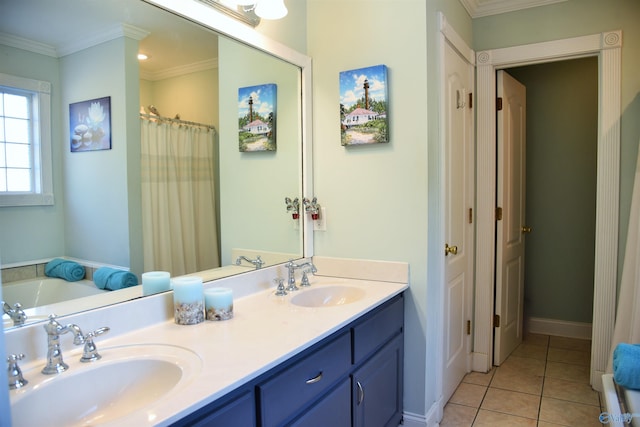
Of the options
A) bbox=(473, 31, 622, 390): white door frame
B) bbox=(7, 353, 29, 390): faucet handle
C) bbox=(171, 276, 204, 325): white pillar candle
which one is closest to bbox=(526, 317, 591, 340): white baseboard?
bbox=(473, 31, 622, 390): white door frame

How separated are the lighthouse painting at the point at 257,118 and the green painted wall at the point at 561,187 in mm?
2596

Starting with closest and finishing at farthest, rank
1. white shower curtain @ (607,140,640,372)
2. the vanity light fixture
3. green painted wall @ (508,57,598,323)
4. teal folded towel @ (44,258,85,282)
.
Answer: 1. teal folded towel @ (44,258,85,282)
2. the vanity light fixture
3. white shower curtain @ (607,140,640,372)
4. green painted wall @ (508,57,598,323)

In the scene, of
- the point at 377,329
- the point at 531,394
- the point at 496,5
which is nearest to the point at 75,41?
the point at 377,329

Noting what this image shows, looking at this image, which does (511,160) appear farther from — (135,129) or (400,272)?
(135,129)

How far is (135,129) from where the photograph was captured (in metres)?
1.58

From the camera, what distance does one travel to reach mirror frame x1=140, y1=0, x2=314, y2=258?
169 cm

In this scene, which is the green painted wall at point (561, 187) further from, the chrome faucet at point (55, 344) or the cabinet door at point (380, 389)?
the chrome faucet at point (55, 344)

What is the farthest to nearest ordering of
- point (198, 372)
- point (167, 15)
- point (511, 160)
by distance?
1. point (511, 160)
2. point (167, 15)
3. point (198, 372)

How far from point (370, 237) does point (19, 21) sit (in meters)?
1.69

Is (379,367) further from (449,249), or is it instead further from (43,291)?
(43,291)

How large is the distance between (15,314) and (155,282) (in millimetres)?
462

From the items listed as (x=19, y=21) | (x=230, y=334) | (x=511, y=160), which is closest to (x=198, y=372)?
(x=230, y=334)

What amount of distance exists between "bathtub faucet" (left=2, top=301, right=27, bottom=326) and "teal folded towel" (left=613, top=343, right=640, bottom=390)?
87.3 inches

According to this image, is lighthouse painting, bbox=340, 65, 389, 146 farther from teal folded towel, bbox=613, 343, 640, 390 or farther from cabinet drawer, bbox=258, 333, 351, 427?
teal folded towel, bbox=613, 343, 640, 390
